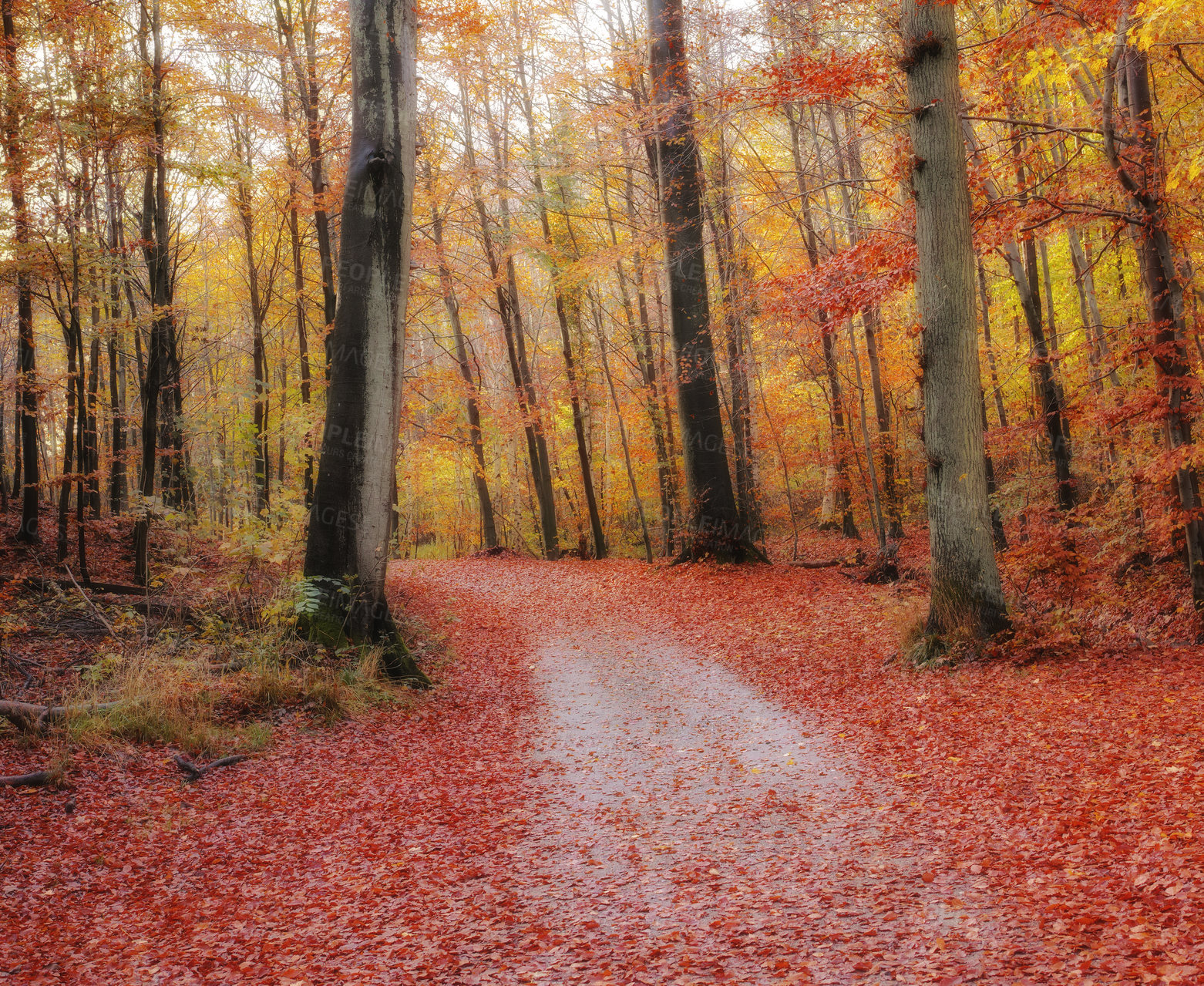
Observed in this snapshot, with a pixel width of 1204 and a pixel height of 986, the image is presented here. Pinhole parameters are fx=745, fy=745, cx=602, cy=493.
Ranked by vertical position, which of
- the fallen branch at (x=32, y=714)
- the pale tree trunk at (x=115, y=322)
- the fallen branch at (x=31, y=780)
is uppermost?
the pale tree trunk at (x=115, y=322)

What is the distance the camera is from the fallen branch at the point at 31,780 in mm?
4485

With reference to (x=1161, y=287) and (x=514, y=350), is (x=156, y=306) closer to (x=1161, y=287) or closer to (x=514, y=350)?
(x=514, y=350)

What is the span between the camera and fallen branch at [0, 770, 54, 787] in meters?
4.49

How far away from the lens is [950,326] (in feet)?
22.1

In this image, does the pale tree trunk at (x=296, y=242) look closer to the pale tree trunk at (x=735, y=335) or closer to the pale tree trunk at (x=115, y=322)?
the pale tree trunk at (x=115, y=322)

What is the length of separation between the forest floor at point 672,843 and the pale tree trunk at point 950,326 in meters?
0.85

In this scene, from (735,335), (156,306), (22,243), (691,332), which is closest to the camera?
(156,306)

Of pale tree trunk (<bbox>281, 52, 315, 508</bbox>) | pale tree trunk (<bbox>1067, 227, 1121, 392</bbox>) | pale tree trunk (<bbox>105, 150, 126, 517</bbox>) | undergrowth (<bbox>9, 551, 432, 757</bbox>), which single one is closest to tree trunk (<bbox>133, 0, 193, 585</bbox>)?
pale tree trunk (<bbox>105, 150, 126, 517</bbox>)

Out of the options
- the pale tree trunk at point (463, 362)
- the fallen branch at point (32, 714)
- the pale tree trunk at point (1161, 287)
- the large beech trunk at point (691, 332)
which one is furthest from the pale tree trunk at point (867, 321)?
the fallen branch at point (32, 714)

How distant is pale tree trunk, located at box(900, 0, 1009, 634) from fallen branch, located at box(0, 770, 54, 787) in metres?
6.82

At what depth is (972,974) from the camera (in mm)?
2619

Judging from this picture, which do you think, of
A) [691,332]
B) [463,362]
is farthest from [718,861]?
[463,362]

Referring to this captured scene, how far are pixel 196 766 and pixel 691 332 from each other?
10.9 metres

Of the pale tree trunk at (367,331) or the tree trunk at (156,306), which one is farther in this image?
the tree trunk at (156,306)
